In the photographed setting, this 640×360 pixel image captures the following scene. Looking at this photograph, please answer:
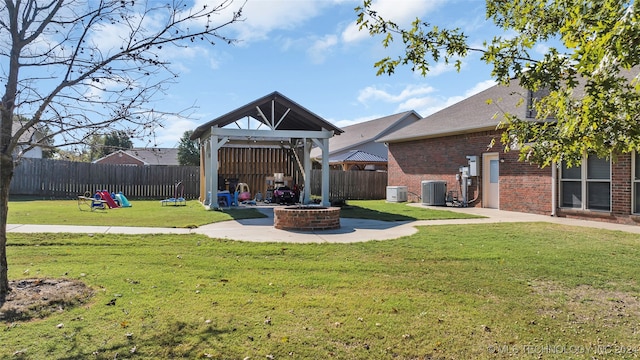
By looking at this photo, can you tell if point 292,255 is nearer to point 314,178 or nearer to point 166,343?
point 166,343

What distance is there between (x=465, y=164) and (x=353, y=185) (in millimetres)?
7780

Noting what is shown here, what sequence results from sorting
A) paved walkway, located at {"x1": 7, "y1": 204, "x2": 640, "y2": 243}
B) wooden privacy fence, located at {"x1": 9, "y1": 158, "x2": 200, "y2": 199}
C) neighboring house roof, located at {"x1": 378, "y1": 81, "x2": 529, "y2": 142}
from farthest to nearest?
wooden privacy fence, located at {"x1": 9, "y1": 158, "x2": 200, "y2": 199} < neighboring house roof, located at {"x1": 378, "y1": 81, "x2": 529, "y2": 142} < paved walkway, located at {"x1": 7, "y1": 204, "x2": 640, "y2": 243}

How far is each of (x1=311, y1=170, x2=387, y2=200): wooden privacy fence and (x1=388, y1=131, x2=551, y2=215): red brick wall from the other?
1826 millimetres

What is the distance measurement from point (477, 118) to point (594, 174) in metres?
5.01

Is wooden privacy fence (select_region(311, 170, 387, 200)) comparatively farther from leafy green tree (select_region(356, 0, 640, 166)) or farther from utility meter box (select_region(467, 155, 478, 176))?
leafy green tree (select_region(356, 0, 640, 166))

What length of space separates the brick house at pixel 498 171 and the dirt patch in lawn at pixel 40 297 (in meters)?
7.47

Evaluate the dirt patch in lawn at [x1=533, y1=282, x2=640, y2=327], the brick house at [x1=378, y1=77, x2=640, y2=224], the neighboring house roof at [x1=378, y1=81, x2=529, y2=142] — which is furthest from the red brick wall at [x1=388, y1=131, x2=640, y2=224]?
the dirt patch in lawn at [x1=533, y1=282, x2=640, y2=327]

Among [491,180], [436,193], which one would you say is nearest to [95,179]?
[436,193]

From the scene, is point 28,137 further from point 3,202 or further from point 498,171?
point 498,171

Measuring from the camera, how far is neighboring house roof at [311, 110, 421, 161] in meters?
31.1

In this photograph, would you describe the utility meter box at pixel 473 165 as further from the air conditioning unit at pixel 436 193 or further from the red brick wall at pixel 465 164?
the air conditioning unit at pixel 436 193

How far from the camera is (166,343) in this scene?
11.5 feet

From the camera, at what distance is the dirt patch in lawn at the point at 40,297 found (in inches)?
164

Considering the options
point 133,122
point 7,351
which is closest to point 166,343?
point 7,351
